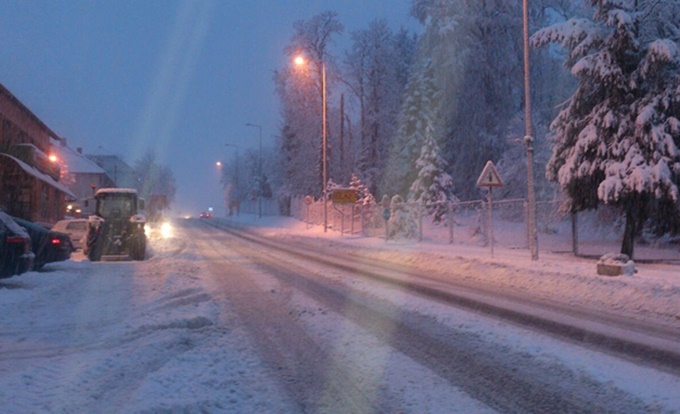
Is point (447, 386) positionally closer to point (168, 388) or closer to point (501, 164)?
point (168, 388)

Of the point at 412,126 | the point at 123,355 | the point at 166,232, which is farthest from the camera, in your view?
the point at 166,232

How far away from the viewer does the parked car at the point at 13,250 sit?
12961 millimetres

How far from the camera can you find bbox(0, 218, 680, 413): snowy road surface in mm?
5520

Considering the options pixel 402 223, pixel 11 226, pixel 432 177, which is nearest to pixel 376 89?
pixel 432 177

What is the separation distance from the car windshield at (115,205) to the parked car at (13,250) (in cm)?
932

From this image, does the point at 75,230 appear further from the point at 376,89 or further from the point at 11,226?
the point at 376,89

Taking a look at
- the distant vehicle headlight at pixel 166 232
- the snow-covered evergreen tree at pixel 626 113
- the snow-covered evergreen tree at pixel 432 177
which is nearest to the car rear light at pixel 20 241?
the snow-covered evergreen tree at pixel 626 113

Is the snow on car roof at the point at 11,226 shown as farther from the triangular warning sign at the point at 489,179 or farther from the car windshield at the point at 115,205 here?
the triangular warning sign at the point at 489,179

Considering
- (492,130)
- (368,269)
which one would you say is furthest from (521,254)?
(492,130)

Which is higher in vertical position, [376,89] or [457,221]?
[376,89]

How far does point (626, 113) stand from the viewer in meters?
17.9

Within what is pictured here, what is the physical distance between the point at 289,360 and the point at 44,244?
1137 cm

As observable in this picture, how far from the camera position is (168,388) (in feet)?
18.7

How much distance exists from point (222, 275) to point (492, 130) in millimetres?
27289
